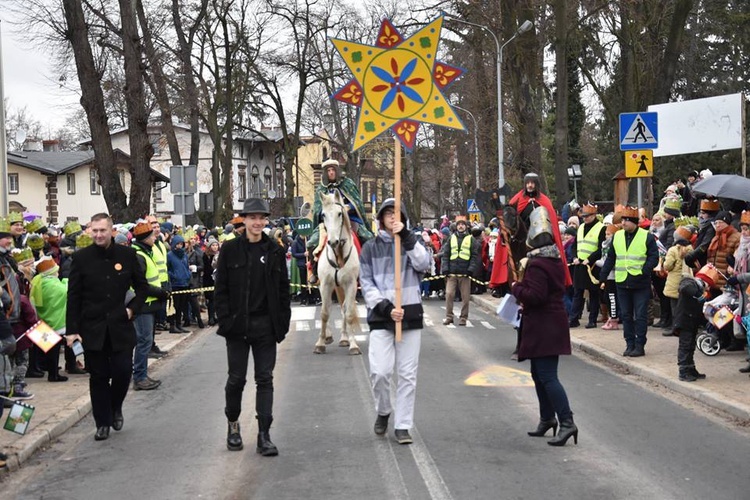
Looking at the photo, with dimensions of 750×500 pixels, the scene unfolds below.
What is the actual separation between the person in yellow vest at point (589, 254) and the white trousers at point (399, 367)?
30.7ft

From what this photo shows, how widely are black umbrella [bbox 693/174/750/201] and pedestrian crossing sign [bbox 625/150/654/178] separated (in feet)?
6.17

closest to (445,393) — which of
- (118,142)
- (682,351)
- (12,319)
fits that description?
(682,351)

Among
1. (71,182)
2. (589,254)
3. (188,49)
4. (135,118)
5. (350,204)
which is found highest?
(188,49)

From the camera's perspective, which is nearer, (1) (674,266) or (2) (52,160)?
(1) (674,266)

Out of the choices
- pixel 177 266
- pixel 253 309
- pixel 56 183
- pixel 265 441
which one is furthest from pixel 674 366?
pixel 56 183

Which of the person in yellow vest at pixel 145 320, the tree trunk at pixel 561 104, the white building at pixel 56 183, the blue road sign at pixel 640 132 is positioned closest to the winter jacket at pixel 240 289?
the person in yellow vest at pixel 145 320

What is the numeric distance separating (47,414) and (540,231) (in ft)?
17.6

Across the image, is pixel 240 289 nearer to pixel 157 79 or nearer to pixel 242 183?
pixel 157 79

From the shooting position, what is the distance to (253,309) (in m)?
8.22

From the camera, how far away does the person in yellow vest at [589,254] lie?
1727 cm

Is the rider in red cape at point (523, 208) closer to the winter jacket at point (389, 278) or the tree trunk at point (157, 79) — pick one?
the winter jacket at point (389, 278)

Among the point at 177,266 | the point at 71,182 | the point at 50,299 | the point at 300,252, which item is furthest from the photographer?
the point at 71,182

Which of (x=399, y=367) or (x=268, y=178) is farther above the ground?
(x=268, y=178)

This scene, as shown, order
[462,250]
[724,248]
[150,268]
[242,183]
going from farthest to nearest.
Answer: [242,183] → [462,250] → [724,248] → [150,268]
